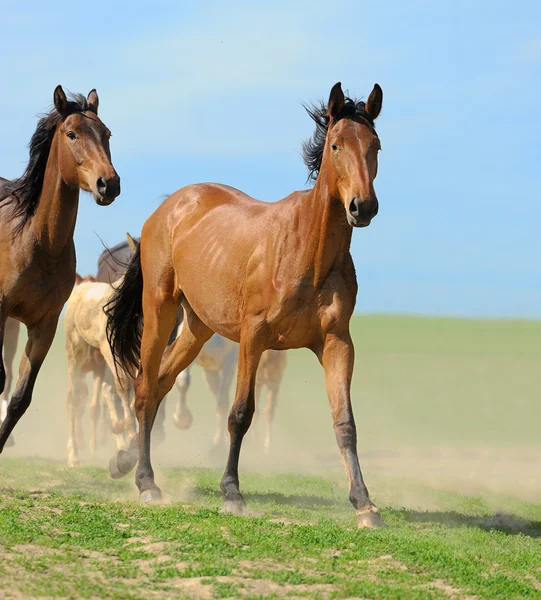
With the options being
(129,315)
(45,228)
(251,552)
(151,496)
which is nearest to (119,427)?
(129,315)

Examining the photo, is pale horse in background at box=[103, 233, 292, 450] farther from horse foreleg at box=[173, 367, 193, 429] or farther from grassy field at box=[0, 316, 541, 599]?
grassy field at box=[0, 316, 541, 599]

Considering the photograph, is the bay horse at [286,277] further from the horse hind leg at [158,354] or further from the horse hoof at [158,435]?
the horse hoof at [158,435]

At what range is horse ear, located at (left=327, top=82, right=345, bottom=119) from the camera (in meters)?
7.42

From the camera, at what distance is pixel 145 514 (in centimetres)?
711

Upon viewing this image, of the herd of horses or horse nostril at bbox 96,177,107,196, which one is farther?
horse nostril at bbox 96,177,107,196

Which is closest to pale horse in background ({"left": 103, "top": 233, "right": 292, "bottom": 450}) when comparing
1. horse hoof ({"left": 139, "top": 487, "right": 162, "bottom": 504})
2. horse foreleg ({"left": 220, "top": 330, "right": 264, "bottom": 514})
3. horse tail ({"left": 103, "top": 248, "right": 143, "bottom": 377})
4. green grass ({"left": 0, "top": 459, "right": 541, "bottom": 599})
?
horse tail ({"left": 103, "top": 248, "right": 143, "bottom": 377})

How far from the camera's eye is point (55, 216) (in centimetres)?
921

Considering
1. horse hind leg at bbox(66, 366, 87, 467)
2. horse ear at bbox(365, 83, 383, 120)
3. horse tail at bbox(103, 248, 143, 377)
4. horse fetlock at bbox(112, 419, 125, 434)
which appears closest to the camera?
horse ear at bbox(365, 83, 383, 120)

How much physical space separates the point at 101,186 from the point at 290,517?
3.00 meters

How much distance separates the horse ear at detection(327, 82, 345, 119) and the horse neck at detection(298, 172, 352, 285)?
1.54ft

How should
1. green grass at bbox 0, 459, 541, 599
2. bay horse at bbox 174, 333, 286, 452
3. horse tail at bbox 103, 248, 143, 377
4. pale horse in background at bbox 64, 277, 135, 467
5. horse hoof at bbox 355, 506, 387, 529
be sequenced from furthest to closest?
bay horse at bbox 174, 333, 286, 452, pale horse in background at bbox 64, 277, 135, 467, horse tail at bbox 103, 248, 143, 377, horse hoof at bbox 355, 506, 387, 529, green grass at bbox 0, 459, 541, 599

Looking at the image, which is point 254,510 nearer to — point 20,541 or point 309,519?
point 309,519

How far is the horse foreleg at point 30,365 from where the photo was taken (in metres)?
9.28

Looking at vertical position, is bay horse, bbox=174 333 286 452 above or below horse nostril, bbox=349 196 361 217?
below
